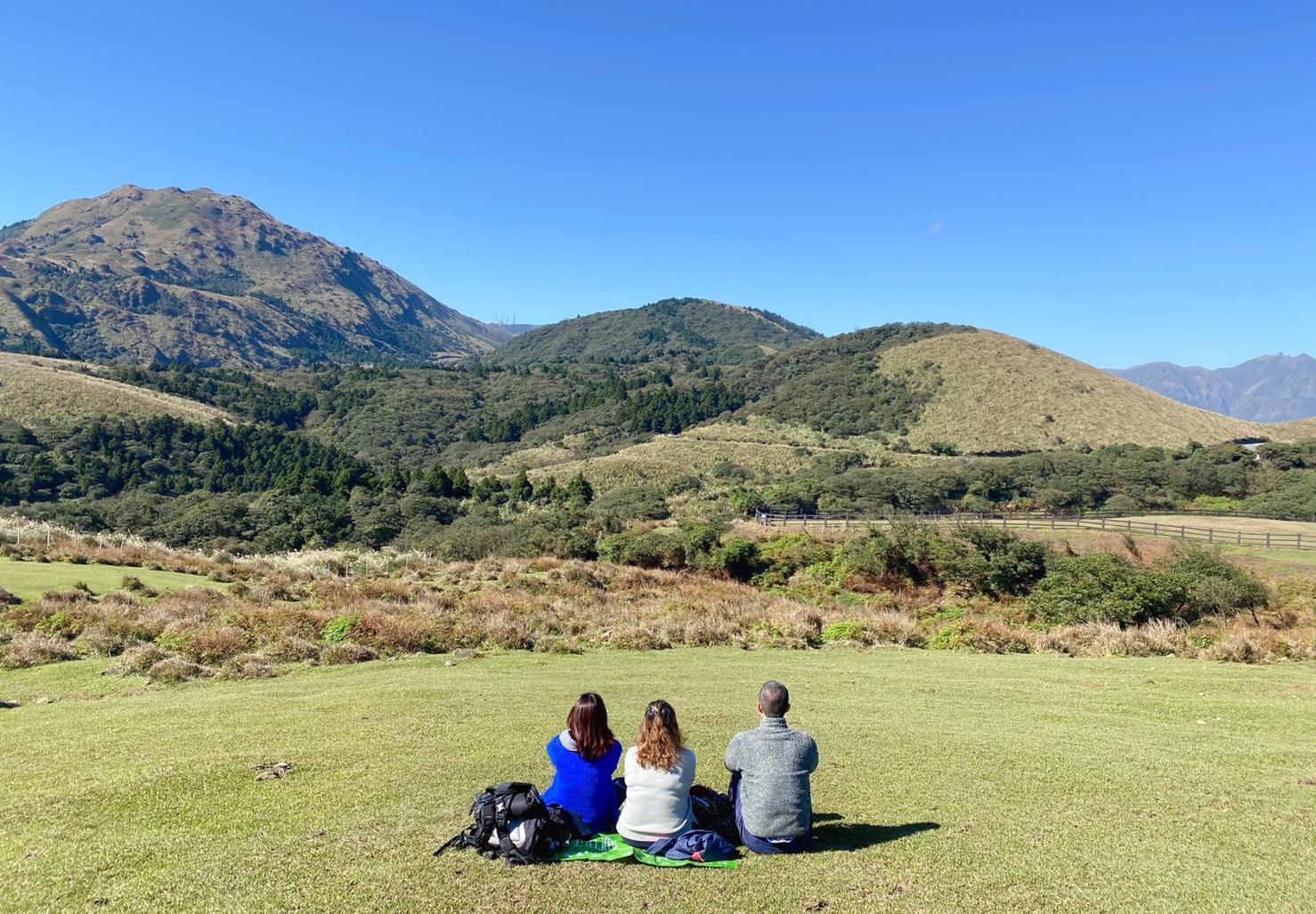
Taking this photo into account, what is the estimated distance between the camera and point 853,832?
580cm

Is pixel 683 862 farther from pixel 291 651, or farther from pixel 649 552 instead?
pixel 649 552

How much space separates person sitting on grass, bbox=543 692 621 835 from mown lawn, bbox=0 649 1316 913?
0.50 m

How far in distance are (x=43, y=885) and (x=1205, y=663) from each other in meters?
16.7

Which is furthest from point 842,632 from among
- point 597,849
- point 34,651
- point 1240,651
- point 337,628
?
point 34,651

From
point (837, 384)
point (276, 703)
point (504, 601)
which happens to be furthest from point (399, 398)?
point (276, 703)

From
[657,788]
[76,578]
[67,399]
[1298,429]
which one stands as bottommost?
[657,788]

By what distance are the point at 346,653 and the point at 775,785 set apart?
1138 centimetres

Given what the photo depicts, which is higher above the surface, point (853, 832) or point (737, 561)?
point (737, 561)

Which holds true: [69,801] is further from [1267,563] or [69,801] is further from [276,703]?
[1267,563]

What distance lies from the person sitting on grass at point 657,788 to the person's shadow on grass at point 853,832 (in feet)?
3.50

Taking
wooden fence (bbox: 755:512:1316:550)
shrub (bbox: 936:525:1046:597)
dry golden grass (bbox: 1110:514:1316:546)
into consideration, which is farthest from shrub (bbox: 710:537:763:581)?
dry golden grass (bbox: 1110:514:1316:546)

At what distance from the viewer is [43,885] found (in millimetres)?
4641

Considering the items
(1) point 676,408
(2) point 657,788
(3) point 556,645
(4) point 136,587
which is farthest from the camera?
(1) point 676,408

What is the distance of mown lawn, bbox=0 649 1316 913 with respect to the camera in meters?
4.68
